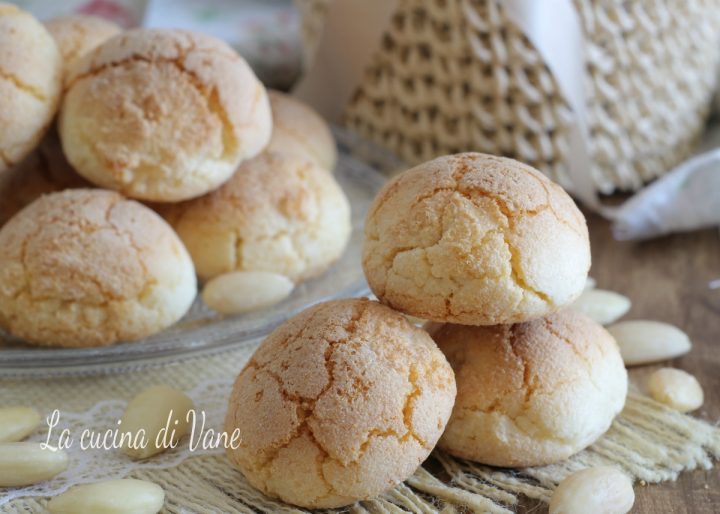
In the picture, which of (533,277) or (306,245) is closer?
(533,277)

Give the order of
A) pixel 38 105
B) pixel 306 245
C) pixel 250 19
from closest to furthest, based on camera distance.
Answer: pixel 38 105
pixel 306 245
pixel 250 19

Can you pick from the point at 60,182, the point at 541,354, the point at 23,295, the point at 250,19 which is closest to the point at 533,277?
the point at 541,354

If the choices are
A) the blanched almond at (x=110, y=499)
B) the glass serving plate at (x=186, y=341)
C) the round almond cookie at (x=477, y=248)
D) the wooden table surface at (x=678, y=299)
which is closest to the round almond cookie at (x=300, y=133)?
the glass serving plate at (x=186, y=341)

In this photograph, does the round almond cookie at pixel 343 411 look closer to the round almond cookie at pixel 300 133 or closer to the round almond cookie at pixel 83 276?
the round almond cookie at pixel 83 276

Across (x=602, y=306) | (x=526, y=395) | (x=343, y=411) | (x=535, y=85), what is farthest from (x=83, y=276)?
(x=535, y=85)

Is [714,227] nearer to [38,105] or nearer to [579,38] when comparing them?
[579,38]

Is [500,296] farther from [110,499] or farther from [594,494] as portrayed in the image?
[110,499]

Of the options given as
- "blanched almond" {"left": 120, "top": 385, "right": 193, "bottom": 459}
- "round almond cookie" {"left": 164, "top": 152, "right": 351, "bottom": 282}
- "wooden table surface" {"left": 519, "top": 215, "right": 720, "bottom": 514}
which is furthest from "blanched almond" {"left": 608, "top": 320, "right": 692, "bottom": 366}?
"blanched almond" {"left": 120, "top": 385, "right": 193, "bottom": 459}
